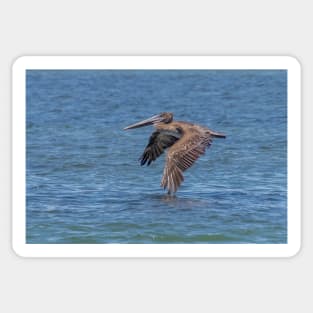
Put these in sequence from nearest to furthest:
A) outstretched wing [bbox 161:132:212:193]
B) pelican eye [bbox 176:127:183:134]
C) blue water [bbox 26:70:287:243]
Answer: blue water [bbox 26:70:287:243]
outstretched wing [bbox 161:132:212:193]
pelican eye [bbox 176:127:183:134]

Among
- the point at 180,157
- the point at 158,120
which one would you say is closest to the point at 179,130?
the point at 158,120

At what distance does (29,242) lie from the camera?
61.1 feet

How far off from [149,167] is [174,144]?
1.11m

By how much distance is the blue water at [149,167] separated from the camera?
19.3 meters

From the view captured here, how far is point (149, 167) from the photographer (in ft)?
70.7

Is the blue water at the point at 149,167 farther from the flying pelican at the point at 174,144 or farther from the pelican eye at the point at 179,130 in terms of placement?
the pelican eye at the point at 179,130

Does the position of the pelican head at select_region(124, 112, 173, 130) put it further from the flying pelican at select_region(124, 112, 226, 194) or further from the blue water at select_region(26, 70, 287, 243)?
the blue water at select_region(26, 70, 287, 243)

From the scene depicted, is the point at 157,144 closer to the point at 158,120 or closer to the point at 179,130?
the point at 158,120

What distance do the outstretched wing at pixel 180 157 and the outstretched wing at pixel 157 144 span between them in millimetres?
560

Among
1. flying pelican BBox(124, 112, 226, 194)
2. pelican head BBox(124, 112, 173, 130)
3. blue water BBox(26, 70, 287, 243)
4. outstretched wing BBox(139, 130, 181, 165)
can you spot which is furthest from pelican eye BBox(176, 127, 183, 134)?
blue water BBox(26, 70, 287, 243)

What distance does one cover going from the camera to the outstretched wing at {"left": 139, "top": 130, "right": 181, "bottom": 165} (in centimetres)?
2120
